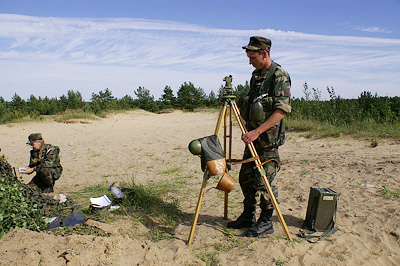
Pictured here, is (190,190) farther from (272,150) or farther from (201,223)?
(272,150)

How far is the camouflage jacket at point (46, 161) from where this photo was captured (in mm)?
4949

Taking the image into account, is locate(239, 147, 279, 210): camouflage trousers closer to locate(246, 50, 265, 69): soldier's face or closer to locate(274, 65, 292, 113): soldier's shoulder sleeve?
locate(274, 65, 292, 113): soldier's shoulder sleeve

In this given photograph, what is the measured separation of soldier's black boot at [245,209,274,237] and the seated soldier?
3.53 m

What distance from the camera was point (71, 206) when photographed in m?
4.27

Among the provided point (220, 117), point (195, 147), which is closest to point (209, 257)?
point (195, 147)

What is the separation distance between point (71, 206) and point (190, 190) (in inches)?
75.7

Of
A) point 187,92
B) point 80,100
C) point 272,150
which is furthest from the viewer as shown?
point 187,92

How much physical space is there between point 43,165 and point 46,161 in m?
0.08

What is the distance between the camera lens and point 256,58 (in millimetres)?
3043

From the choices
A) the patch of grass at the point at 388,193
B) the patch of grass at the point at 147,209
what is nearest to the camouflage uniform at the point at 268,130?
the patch of grass at the point at 147,209

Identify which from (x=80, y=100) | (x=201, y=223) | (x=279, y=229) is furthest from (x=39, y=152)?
(x=80, y=100)

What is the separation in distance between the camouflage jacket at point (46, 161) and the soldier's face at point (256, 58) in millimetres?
3797

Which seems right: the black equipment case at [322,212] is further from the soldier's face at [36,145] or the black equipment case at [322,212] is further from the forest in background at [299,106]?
the soldier's face at [36,145]

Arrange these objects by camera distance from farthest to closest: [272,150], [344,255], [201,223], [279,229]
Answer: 1. [201,223]
2. [279,229]
3. [272,150]
4. [344,255]
